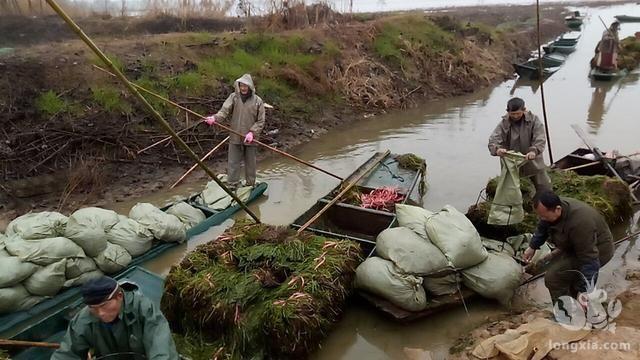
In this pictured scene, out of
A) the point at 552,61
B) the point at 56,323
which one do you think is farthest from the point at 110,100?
the point at 552,61

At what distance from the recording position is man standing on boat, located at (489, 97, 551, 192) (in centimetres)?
583

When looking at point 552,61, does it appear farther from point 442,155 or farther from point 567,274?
point 567,274

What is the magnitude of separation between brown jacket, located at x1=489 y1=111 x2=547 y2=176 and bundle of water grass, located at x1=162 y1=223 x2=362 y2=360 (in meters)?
2.64

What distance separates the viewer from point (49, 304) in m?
4.42

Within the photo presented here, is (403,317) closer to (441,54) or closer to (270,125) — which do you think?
(270,125)

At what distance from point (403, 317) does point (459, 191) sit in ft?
13.5

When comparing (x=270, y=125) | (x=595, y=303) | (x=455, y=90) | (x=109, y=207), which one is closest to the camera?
(x=595, y=303)

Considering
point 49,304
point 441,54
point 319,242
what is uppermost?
point 441,54

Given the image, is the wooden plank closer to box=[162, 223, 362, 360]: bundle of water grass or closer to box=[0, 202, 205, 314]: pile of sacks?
box=[162, 223, 362, 360]: bundle of water grass

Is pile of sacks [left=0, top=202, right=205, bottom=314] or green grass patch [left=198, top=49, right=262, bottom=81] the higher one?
green grass patch [left=198, top=49, right=262, bottom=81]

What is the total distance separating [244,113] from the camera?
7387mm

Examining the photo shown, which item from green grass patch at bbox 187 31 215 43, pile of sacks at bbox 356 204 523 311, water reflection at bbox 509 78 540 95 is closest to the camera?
pile of sacks at bbox 356 204 523 311

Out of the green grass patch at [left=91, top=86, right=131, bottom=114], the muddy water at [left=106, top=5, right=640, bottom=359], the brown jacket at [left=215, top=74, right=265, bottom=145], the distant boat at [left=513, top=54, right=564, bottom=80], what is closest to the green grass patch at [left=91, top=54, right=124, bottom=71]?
the green grass patch at [left=91, top=86, right=131, bottom=114]

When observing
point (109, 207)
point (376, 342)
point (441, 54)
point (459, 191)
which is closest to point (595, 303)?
point (376, 342)
